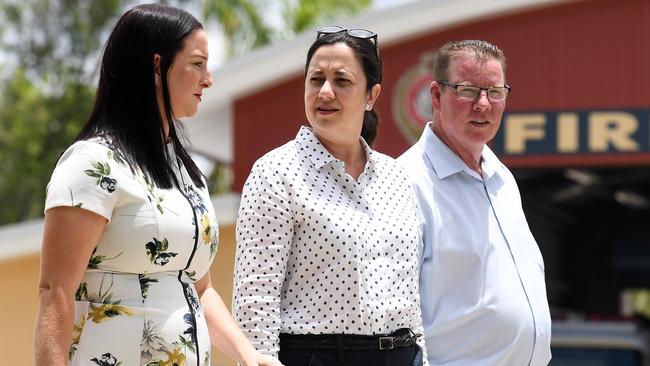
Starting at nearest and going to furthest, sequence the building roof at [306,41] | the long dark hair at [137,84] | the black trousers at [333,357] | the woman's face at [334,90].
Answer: the long dark hair at [137,84] < the black trousers at [333,357] < the woman's face at [334,90] < the building roof at [306,41]

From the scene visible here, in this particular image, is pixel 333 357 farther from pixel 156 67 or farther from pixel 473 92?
pixel 473 92

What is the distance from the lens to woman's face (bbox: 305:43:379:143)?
353cm

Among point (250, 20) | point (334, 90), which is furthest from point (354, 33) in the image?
point (250, 20)

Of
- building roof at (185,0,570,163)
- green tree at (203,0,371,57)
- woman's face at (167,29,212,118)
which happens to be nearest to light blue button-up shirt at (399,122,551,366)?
woman's face at (167,29,212,118)

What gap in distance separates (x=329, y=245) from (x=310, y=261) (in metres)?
0.07

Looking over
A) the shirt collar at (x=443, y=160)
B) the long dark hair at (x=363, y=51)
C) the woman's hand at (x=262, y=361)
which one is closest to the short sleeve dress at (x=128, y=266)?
the woman's hand at (x=262, y=361)

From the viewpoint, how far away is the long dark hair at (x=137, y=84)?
3133 millimetres

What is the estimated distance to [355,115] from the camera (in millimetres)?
3594

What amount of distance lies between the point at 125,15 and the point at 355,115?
2.51 ft

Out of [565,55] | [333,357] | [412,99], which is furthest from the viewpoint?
[412,99]

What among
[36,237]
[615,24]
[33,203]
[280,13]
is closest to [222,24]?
[280,13]

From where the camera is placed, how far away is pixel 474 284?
3.95 metres

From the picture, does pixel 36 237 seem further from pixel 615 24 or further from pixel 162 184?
pixel 162 184

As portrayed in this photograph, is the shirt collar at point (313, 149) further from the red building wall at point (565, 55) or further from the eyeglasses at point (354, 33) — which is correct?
the red building wall at point (565, 55)
